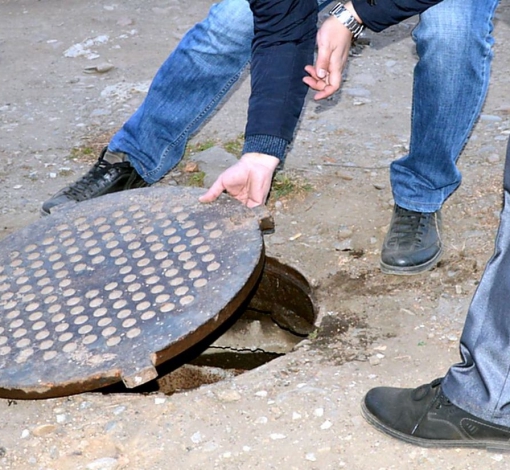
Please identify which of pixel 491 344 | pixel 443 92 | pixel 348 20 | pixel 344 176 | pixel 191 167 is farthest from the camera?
pixel 191 167

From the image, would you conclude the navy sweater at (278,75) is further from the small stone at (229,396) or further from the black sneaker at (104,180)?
the black sneaker at (104,180)

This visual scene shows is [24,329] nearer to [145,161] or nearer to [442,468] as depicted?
[145,161]

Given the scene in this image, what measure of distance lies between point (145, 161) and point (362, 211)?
0.68m

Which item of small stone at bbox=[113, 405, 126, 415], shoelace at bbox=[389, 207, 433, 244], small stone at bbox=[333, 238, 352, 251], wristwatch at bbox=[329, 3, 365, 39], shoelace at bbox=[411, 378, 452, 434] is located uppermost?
wristwatch at bbox=[329, 3, 365, 39]

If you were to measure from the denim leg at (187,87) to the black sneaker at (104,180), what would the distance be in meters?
0.03

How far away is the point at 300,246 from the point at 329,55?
0.65 metres

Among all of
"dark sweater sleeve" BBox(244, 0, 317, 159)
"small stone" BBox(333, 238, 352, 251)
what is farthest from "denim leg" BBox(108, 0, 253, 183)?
"small stone" BBox(333, 238, 352, 251)

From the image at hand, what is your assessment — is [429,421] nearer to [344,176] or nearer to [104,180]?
[344,176]

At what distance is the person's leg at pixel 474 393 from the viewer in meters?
1.50

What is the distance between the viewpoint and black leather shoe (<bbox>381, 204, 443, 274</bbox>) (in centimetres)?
222

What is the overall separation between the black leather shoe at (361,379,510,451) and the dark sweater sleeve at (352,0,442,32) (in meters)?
0.79

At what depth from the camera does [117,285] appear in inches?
78.6

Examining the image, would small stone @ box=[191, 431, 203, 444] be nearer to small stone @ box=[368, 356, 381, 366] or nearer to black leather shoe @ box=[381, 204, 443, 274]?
small stone @ box=[368, 356, 381, 366]

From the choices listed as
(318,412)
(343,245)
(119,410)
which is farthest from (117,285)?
→ (343,245)
